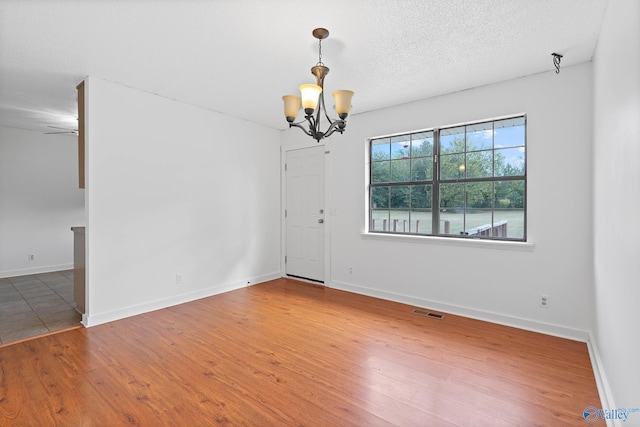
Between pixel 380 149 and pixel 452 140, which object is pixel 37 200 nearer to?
pixel 380 149

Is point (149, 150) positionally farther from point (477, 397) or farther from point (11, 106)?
point (477, 397)

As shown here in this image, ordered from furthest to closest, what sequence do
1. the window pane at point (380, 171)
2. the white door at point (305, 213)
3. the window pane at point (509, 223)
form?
the white door at point (305, 213) < the window pane at point (380, 171) < the window pane at point (509, 223)

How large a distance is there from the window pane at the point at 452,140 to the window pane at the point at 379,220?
3.59 ft

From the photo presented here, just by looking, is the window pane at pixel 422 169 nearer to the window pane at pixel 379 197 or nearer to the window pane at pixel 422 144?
the window pane at pixel 422 144

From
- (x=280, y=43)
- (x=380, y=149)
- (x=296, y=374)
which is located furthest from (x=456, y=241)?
(x=280, y=43)

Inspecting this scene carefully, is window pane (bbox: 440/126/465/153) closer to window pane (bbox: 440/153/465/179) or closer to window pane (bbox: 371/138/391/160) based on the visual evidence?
window pane (bbox: 440/153/465/179)

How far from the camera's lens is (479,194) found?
3422mm

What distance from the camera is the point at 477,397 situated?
78.6 inches

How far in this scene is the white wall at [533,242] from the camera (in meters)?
2.80

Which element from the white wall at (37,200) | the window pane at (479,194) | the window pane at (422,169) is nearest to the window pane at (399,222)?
the window pane at (422,169)

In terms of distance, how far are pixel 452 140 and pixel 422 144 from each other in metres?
0.36

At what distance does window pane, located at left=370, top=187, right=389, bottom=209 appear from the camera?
165 inches

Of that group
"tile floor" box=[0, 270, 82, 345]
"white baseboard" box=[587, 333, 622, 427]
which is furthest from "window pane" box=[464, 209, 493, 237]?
"tile floor" box=[0, 270, 82, 345]

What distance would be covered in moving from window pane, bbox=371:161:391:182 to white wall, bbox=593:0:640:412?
2169 millimetres
